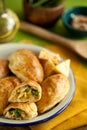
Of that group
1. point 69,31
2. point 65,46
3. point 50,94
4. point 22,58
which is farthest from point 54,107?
point 69,31

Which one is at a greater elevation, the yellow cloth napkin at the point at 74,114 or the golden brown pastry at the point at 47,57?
the golden brown pastry at the point at 47,57

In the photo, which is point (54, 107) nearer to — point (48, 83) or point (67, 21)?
point (48, 83)

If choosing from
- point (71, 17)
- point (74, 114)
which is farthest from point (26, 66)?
point (71, 17)

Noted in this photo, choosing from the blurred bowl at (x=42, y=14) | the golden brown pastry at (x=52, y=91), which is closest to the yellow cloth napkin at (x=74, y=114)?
the golden brown pastry at (x=52, y=91)

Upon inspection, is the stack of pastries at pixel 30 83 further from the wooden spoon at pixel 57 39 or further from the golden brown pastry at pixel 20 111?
the wooden spoon at pixel 57 39

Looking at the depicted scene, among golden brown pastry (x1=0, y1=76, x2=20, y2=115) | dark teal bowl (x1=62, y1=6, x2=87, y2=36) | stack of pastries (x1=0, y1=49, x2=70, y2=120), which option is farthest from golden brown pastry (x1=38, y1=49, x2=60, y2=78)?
dark teal bowl (x1=62, y1=6, x2=87, y2=36)

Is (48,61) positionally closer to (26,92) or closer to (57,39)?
(26,92)

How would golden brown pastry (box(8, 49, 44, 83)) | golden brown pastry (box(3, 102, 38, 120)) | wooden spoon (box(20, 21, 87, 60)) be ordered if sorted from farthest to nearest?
1. wooden spoon (box(20, 21, 87, 60))
2. golden brown pastry (box(8, 49, 44, 83))
3. golden brown pastry (box(3, 102, 38, 120))

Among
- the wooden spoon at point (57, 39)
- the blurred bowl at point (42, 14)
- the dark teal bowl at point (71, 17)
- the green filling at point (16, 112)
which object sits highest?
the green filling at point (16, 112)

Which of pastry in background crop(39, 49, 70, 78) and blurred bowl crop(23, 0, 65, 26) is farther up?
pastry in background crop(39, 49, 70, 78)

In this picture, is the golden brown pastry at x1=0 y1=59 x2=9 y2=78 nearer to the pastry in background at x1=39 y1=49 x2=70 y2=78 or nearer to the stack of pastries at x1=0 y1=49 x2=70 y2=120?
the stack of pastries at x1=0 y1=49 x2=70 y2=120
